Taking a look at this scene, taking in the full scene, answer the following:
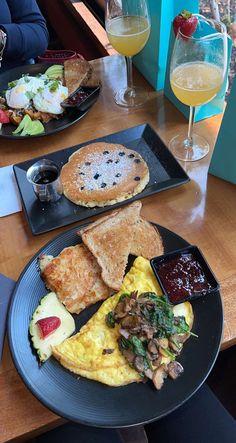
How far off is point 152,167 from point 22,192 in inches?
18.2

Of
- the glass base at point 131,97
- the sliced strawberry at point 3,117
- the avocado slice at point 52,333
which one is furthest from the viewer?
the glass base at point 131,97

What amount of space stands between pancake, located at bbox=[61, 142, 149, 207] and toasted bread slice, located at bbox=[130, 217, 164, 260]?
0.15m

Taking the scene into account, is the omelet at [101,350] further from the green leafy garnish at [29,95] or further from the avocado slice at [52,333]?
the green leafy garnish at [29,95]

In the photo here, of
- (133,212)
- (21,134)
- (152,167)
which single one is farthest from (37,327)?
(21,134)

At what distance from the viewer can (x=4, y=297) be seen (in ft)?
3.60

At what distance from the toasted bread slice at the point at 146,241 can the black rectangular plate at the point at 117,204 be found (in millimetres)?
137

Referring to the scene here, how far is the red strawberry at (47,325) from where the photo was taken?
1.00 m

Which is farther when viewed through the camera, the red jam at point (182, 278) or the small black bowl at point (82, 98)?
the small black bowl at point (82, 98)

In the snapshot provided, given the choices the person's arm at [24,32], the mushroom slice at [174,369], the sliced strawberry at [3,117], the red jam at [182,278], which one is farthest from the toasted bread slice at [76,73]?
the mushroom slice at [174,369]

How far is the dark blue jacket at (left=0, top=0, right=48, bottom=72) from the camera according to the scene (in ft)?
6.57

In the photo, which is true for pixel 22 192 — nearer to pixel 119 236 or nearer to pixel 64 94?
Result: pixel 119 236

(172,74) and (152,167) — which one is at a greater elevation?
(172,74)

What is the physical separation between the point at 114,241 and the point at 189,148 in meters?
0.52

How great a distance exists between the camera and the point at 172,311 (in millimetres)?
1005
